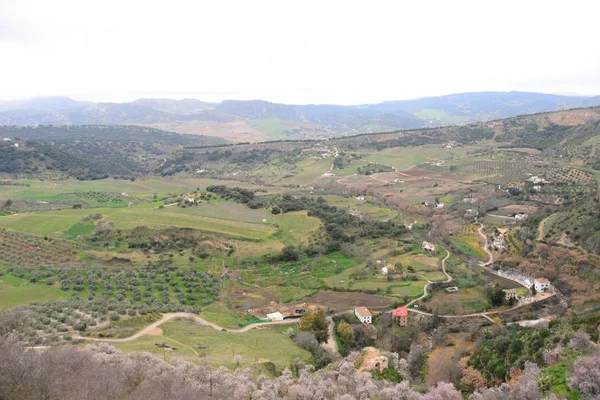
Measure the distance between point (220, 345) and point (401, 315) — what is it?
20.5 metres

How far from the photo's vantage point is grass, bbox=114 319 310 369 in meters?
34.4

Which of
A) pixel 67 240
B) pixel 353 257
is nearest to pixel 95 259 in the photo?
pixel 67 240

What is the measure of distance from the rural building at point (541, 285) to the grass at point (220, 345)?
33736mm

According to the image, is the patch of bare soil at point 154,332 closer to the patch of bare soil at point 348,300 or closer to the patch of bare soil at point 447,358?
the patch of bare soil at point 348,300

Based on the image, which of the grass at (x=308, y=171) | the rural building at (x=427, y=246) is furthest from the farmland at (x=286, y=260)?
the grass at (x=308, y=171)

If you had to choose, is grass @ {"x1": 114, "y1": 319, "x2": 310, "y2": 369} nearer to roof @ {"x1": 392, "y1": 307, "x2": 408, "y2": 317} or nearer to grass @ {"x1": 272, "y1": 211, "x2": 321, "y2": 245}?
roof @ {"x1": 392, "y1": 307, "x2": 408, "y2": 317}

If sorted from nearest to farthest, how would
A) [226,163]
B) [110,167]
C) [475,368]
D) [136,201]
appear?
[475,368], [136,201], [110,167], [226,163]

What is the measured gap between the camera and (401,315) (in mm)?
50250

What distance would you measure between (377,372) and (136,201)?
263 ft

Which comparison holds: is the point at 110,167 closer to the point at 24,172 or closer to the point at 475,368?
the point at 24,172

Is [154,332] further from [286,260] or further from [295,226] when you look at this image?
[295,226]

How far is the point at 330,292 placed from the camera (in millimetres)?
59406

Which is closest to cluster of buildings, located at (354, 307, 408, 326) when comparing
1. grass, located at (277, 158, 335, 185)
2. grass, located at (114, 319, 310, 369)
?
grass, located at (114, 319, 310, 369)

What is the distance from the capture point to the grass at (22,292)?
4340 cm
